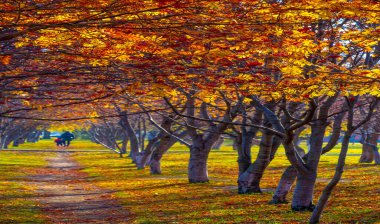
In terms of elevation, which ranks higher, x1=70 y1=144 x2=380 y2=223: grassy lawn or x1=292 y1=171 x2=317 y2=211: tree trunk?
x1=292 y1=171 x2=317 y2=211: tree trunk

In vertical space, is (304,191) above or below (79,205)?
above

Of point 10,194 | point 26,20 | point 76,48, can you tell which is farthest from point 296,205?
point 10,194

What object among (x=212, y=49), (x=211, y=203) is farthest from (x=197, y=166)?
(x=212, y=49)

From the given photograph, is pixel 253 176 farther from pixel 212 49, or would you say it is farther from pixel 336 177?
pixel 212 49

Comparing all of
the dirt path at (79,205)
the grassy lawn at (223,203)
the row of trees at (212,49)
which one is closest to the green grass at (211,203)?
the grassy lawn at (223,203)

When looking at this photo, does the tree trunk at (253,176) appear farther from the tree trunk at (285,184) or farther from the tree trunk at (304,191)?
the tree trunk at (304,191)

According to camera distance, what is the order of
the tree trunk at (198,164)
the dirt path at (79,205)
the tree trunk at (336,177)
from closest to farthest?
the tree trunk at (336,177) → the dirt path at (79,205) → the tree trunk at (198,164)

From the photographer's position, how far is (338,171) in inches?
579

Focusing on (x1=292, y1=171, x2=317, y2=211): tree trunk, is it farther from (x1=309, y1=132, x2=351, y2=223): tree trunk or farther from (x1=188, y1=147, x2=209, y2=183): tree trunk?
(x1=188, y1=147, x2=209, y2=183): tree trunk

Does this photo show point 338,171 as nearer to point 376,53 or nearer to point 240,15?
point 376,53

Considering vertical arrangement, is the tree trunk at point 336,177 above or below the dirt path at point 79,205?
above

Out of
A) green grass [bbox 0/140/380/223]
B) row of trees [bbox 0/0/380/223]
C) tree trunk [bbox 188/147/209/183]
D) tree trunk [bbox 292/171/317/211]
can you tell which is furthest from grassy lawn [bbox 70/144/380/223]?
row of trees [bbox 0/0/380/223]

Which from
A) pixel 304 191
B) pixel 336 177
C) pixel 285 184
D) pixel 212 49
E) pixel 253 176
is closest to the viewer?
pixel 212 49

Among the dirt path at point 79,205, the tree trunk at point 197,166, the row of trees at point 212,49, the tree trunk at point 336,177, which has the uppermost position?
the row of trees at point 212,49
